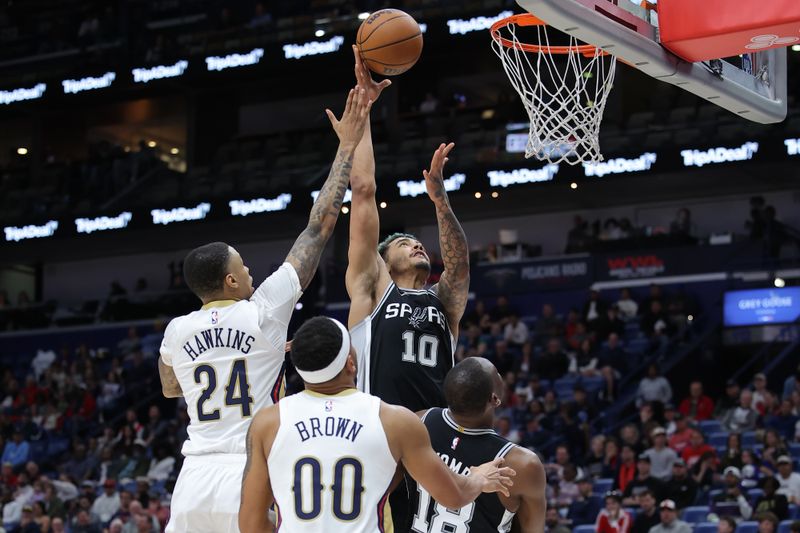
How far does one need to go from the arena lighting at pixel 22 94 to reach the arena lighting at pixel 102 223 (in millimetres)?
2961

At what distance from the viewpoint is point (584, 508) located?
523 inches

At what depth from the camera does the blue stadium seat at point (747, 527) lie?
11660 millimetres

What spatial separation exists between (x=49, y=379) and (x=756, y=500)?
14.2 meters

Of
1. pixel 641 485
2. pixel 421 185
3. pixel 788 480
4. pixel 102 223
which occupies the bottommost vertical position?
pixel 641 485

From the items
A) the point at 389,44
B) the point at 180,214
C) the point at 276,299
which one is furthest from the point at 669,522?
the point at 180,214

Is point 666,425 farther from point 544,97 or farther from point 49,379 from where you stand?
point 49,379

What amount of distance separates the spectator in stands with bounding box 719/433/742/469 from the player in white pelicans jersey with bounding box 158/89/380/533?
8997mm

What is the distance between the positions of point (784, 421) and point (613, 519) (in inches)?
125

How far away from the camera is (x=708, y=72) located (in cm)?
648

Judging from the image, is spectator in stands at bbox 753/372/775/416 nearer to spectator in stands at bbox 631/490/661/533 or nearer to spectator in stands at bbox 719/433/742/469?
spectator in stands at bbox 719/433/742/469

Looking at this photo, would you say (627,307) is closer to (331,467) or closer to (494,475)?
(494,475)

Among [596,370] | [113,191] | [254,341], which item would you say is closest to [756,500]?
[596,370]

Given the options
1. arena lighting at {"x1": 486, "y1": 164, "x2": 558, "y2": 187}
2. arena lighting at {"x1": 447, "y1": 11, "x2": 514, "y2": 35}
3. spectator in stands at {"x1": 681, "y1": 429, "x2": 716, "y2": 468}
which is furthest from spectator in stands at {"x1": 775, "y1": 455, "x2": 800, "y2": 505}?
arena lighting at {"x1": 447, "y1": 11, "x2": 514, "y2": 35}

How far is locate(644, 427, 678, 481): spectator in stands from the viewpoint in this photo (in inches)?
537
